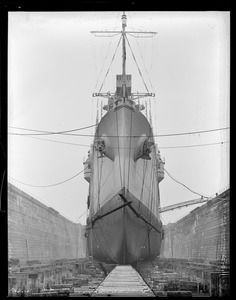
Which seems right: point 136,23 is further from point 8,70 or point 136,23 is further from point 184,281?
point 184,281

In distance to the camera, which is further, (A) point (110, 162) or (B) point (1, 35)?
(A) point (110, 162)

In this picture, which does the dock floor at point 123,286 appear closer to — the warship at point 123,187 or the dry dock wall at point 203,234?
the warship at point 123,187

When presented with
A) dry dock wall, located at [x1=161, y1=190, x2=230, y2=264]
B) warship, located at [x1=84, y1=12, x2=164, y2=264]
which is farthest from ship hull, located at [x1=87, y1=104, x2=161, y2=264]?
dry dock wall, located at [x1=161, y1=190, x2=230, y2=264]

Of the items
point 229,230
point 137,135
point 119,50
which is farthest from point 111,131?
point 229,230

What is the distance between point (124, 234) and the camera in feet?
11.5

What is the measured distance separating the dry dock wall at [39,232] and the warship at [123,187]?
0.11 meters

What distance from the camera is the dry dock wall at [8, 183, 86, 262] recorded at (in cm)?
338

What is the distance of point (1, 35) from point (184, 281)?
1.97 m

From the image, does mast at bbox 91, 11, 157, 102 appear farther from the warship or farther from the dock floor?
the dock floor

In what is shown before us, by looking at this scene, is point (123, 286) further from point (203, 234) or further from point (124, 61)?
point (124, 61)

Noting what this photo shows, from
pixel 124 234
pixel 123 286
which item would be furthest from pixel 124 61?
pixel 123 286
